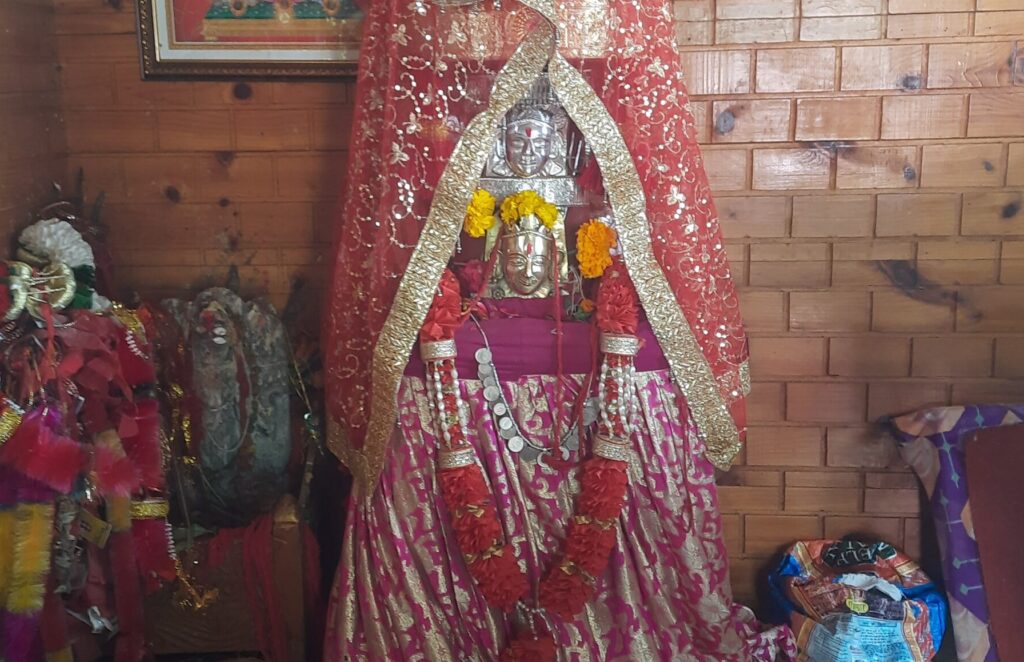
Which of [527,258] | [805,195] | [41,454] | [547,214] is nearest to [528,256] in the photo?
[527,258]

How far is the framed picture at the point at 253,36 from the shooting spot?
2.40m

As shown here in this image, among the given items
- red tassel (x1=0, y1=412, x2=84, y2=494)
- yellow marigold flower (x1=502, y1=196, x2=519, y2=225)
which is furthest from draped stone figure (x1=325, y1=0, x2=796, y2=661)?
red tassel (x1=0, y1=412, x2=84, y2=494)

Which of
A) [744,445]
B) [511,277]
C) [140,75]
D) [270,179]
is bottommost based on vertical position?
[744,445]

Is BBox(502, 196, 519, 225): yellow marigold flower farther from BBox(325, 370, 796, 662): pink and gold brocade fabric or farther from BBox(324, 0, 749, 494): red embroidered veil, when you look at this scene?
BBox(325, 370, 796, 662): pink and gold brocade fabric

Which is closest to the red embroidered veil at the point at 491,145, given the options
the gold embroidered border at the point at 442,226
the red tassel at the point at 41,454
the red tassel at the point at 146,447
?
the gold embroidered border at the point at 442,226

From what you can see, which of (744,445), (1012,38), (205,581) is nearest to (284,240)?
(205,581)

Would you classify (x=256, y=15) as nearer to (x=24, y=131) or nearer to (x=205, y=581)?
(x=24, y=131)

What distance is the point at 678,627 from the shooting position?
86.0 inches

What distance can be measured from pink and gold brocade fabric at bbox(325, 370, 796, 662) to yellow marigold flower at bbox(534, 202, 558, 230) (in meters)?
0.36

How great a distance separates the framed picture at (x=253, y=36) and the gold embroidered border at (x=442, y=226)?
593 mm

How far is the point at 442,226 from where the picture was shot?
6.68ft

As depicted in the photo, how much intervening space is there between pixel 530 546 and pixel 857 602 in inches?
34.9

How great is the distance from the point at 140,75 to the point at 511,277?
1225 mm

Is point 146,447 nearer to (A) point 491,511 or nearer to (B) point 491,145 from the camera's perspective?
(A) point 491,511
